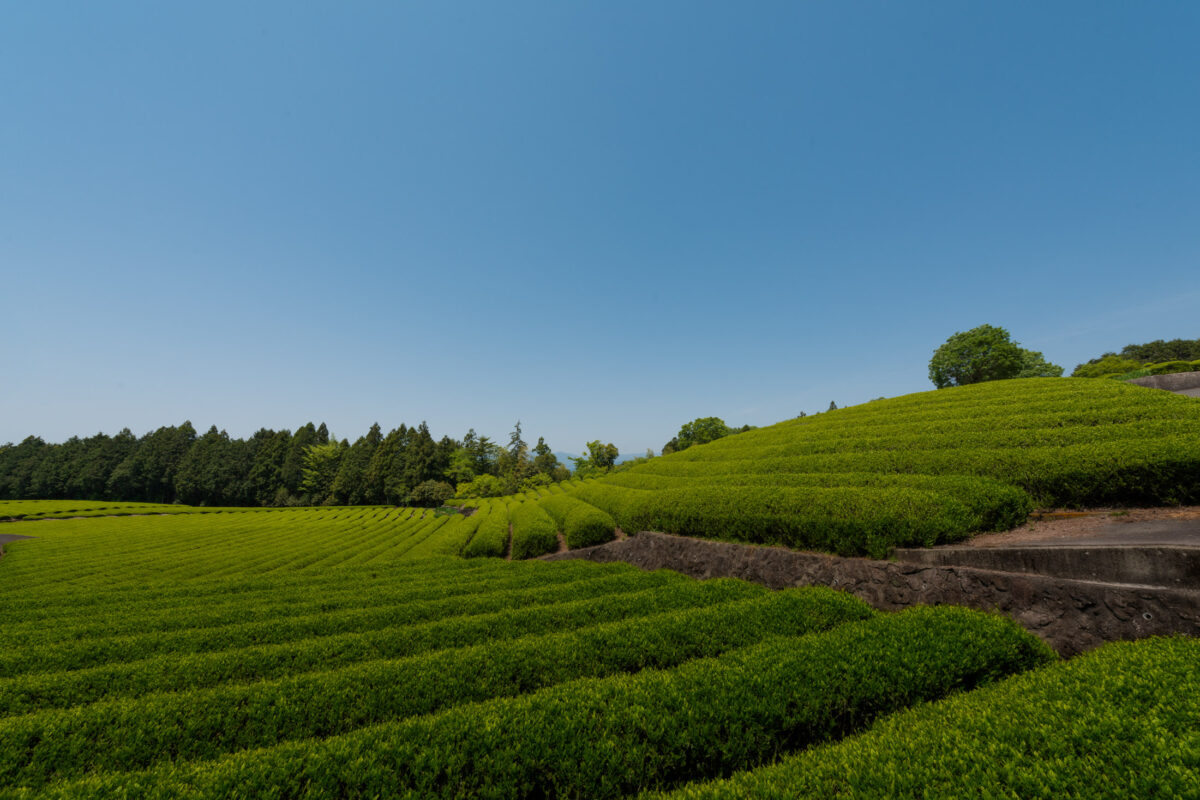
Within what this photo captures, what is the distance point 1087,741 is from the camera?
132 inches

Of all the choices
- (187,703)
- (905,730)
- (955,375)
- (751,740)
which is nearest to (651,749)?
(751,740)

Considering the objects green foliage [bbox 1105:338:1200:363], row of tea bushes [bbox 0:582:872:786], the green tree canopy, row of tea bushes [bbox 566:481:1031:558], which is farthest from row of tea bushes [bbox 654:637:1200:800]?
green foliage [bbox 1105:338:1200:363]

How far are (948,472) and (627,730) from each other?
1361 centimetres

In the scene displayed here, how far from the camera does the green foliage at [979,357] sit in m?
47.6

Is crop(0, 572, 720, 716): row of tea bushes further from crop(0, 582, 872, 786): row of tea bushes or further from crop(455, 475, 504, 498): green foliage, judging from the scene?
crop(455, 475, 504, 498): green foliage

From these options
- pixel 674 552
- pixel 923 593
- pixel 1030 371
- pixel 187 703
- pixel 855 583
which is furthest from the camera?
pixel 1030 371

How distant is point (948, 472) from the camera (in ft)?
41.2

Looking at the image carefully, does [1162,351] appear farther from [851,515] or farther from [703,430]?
[851,515]

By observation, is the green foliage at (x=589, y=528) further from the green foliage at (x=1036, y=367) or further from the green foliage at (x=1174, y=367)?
the green foliage at (x=1036, y=367)

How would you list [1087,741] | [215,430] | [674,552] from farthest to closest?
[215,430] < [674,552] < [1087,741]

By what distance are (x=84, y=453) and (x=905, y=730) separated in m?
141

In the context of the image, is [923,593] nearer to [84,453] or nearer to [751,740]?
[751,740]

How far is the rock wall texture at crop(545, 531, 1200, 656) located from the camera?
5410mm

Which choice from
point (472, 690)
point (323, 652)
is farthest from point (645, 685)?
point (323, 652)
